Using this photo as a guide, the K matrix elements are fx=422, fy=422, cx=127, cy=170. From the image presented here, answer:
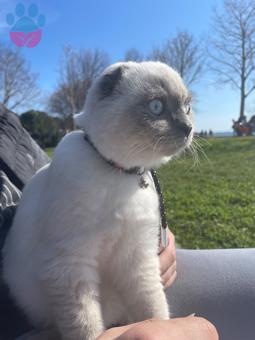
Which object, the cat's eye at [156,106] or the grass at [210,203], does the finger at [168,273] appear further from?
the cat's eye at [156,106]

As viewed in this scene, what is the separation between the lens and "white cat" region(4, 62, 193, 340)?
3.33ft

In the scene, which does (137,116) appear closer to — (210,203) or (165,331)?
(165,331)

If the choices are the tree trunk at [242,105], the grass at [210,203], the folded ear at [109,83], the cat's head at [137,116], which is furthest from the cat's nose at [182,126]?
the tree trunk at [242,105]

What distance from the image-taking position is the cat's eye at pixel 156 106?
3.66ft

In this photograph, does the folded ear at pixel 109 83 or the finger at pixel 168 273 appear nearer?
the folded ear at pixel 109 83

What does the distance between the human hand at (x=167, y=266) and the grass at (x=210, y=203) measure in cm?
37

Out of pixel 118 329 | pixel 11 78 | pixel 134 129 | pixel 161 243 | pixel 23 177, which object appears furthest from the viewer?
pixel 11 78

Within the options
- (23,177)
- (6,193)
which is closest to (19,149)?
(23,177)

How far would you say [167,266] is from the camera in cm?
128

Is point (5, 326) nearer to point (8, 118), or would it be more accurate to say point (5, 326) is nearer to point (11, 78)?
point (8, 118)

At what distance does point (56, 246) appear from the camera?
1015 millimetres

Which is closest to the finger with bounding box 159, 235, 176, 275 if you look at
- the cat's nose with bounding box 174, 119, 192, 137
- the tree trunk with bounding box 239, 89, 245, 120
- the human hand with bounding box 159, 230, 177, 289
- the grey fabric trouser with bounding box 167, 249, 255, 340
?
the human hand with bounding box 159, 230, 177, 289

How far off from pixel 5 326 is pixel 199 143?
78 cm

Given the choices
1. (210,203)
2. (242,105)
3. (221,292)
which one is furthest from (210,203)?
(242,105)
